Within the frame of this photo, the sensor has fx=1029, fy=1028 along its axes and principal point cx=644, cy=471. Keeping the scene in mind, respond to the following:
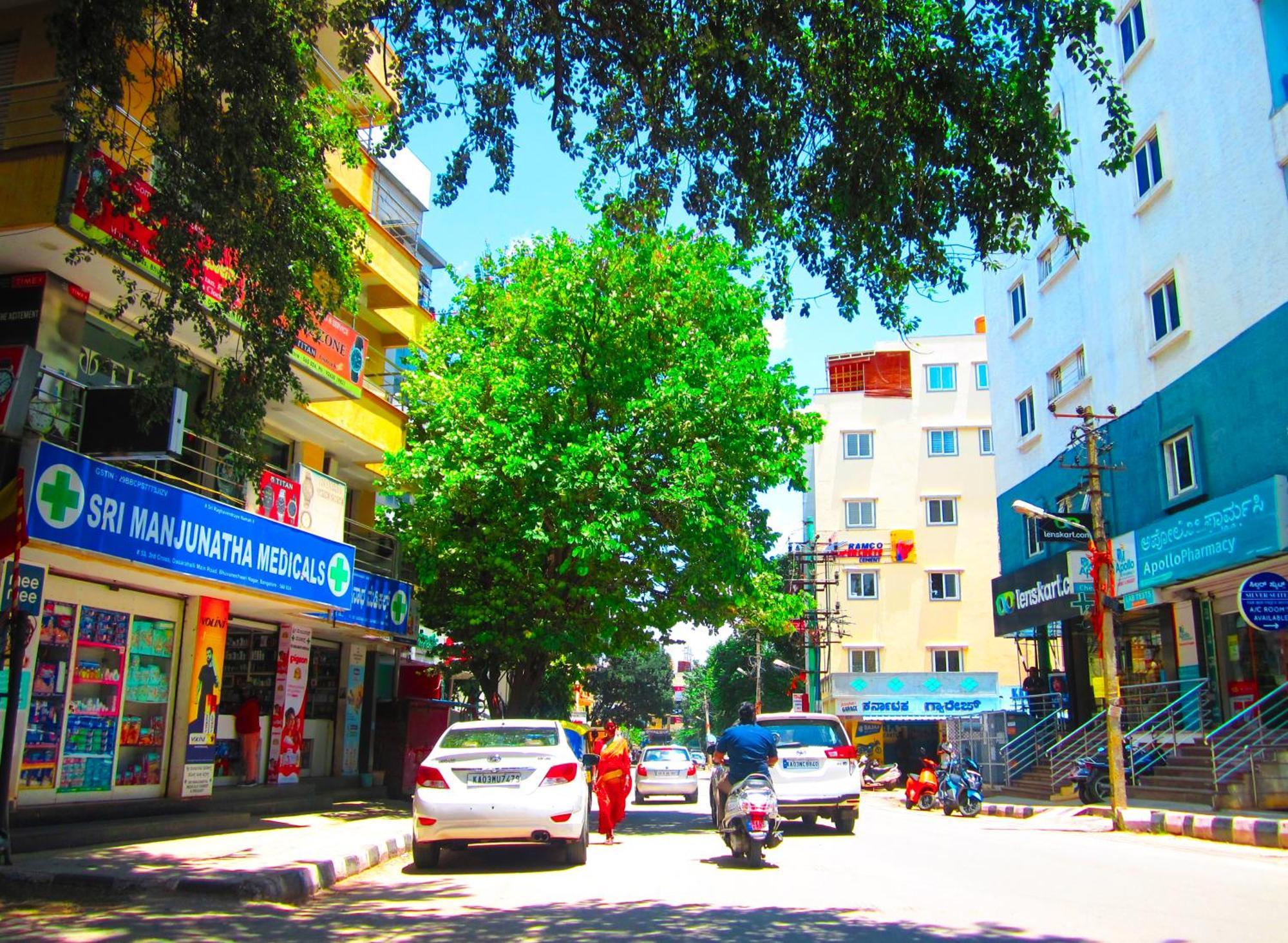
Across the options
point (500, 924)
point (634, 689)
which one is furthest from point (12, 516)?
point (634, 689)

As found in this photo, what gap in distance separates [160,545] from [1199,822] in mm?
14539

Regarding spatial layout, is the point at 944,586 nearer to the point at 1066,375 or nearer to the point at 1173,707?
the point at 1066,375

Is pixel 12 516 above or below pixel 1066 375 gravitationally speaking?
below

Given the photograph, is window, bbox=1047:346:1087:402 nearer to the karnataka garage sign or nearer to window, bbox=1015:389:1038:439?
window, bbox=1015:389:1038:439

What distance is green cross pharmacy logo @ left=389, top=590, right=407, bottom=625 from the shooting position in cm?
2025

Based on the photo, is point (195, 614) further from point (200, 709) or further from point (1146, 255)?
point (1146, 255)

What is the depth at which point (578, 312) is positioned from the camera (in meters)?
18.5

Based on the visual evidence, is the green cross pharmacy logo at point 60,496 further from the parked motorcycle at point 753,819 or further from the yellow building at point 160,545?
the parked motorcycle at point 753,819

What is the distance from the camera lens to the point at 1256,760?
15945 mm

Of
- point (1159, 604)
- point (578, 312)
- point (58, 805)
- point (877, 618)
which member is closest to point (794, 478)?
point (578, 312)

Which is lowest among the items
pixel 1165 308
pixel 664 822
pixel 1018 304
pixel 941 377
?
pixel 664 822

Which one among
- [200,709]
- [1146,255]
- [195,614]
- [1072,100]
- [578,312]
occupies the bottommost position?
[200,709]

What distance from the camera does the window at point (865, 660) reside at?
47.8m

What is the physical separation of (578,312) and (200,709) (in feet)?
29.4
